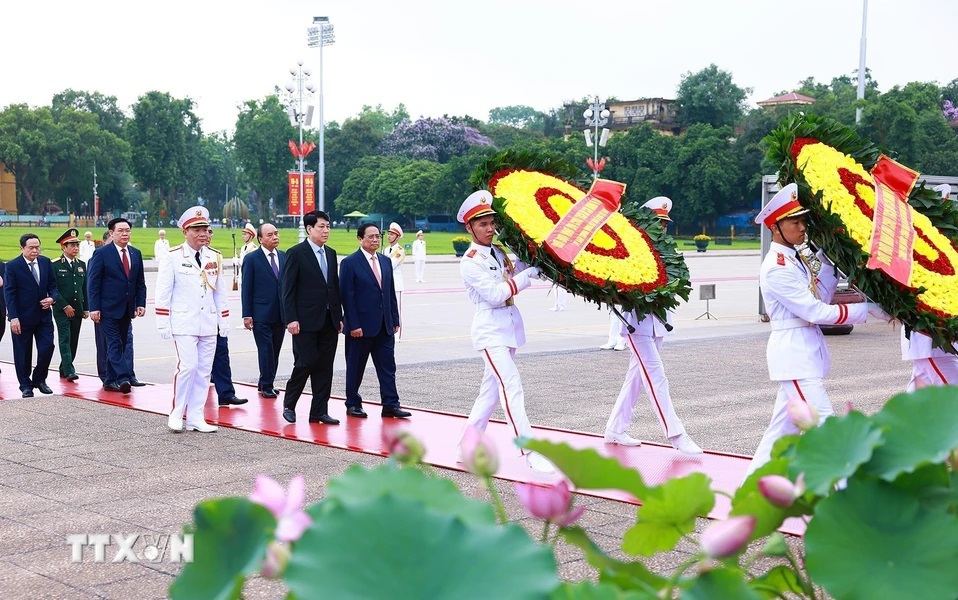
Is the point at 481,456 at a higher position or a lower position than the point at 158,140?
lower

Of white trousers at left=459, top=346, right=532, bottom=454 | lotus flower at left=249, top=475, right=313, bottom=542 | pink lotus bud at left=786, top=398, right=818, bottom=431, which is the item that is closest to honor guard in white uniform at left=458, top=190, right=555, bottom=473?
white trousers at left=459, top=346, right=532, bottom=454

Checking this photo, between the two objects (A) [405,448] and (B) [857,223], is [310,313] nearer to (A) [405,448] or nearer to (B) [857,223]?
(B) [857,223]

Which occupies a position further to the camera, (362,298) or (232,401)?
(232,401)

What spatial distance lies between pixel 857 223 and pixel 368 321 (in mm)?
4953

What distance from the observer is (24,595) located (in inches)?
195

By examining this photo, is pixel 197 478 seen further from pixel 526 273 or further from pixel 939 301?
pixel 939 301

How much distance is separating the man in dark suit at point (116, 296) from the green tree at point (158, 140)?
309 feet

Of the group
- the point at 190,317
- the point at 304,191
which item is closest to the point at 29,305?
the point at 190,317

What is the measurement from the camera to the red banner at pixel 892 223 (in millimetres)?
6145

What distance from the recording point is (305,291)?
9.89 metres

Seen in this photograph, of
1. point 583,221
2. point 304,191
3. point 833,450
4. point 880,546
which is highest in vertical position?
point 304,191

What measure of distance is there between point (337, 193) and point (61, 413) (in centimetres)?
9292

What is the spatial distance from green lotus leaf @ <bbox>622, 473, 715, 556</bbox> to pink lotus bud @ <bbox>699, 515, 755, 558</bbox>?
26 cm

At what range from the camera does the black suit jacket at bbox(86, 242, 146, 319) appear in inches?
462
